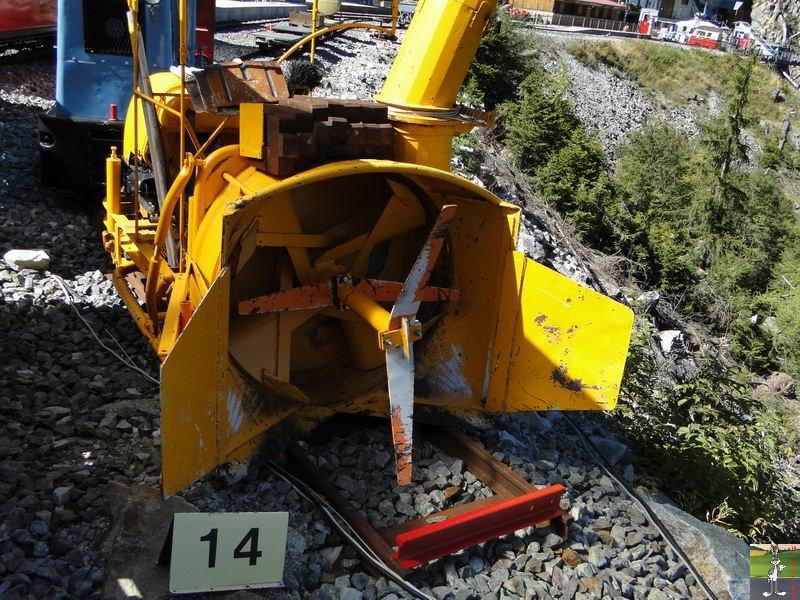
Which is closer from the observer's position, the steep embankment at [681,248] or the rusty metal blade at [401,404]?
the rusty metal blade at [401,404]

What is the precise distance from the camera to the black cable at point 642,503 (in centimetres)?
388

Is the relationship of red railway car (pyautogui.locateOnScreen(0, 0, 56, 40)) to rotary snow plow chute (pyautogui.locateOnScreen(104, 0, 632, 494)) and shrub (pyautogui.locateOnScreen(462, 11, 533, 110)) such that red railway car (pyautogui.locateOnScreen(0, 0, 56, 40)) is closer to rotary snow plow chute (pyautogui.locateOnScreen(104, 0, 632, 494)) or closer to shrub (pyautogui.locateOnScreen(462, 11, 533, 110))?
shrub (pyautogui.locateOnScreen(462, 11, 533, 110))

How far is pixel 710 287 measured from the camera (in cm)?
1614

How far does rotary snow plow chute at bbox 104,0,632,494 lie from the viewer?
355 centimetres

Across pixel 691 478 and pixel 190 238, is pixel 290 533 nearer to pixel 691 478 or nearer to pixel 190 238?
pixel 190 238

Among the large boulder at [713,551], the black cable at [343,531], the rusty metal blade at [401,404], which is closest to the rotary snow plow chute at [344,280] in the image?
the rusty metal blade at [401,404]

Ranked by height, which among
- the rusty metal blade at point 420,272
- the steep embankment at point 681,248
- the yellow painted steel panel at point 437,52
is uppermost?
the yellow painted steel panel at point 437,52

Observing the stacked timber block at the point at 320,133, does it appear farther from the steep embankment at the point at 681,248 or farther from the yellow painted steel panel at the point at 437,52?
the steep embankment at the point at 681,248

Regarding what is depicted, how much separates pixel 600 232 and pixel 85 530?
11.8m

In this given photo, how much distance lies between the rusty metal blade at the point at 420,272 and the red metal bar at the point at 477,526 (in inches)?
39.4

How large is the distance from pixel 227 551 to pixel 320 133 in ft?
6.36

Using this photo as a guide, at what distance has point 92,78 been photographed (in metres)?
7.38

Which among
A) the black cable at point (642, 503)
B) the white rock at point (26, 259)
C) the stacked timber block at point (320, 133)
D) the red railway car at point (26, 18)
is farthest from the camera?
the red railway car at point (26, 18)

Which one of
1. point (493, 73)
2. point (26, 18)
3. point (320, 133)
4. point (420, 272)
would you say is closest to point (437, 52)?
point (320, 133)
